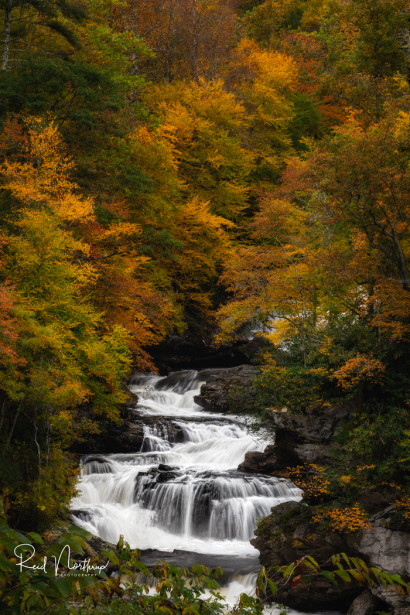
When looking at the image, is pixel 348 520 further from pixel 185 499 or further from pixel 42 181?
pixel 42 181

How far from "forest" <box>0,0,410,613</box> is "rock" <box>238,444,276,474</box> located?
307 centimetres

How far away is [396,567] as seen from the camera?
9094 mm

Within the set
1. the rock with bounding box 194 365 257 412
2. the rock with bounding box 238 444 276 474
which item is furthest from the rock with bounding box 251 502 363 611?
the rock with bounding box 194 365 257 412

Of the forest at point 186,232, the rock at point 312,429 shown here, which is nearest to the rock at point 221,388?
the forest at point 186,232

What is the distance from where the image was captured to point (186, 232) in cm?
2566

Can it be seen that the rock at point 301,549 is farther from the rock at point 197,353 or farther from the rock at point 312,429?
the rock at point 197,353

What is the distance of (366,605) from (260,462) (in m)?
6.27

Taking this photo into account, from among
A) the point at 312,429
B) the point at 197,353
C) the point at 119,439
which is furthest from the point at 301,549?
the point at 197,353

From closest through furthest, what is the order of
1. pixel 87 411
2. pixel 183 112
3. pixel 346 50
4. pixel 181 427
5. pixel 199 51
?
pixel 346 50 < pixel 87 411 < pixel 181 427 < pixel 183 112 < pixel 199 51

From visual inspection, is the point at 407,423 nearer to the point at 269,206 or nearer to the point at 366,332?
the point at 366,332

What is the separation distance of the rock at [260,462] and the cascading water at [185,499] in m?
0.45

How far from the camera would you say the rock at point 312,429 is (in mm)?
11883

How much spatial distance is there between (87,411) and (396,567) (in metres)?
10.7

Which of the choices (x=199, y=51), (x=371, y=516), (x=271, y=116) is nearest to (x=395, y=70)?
(x=371, y=516)
